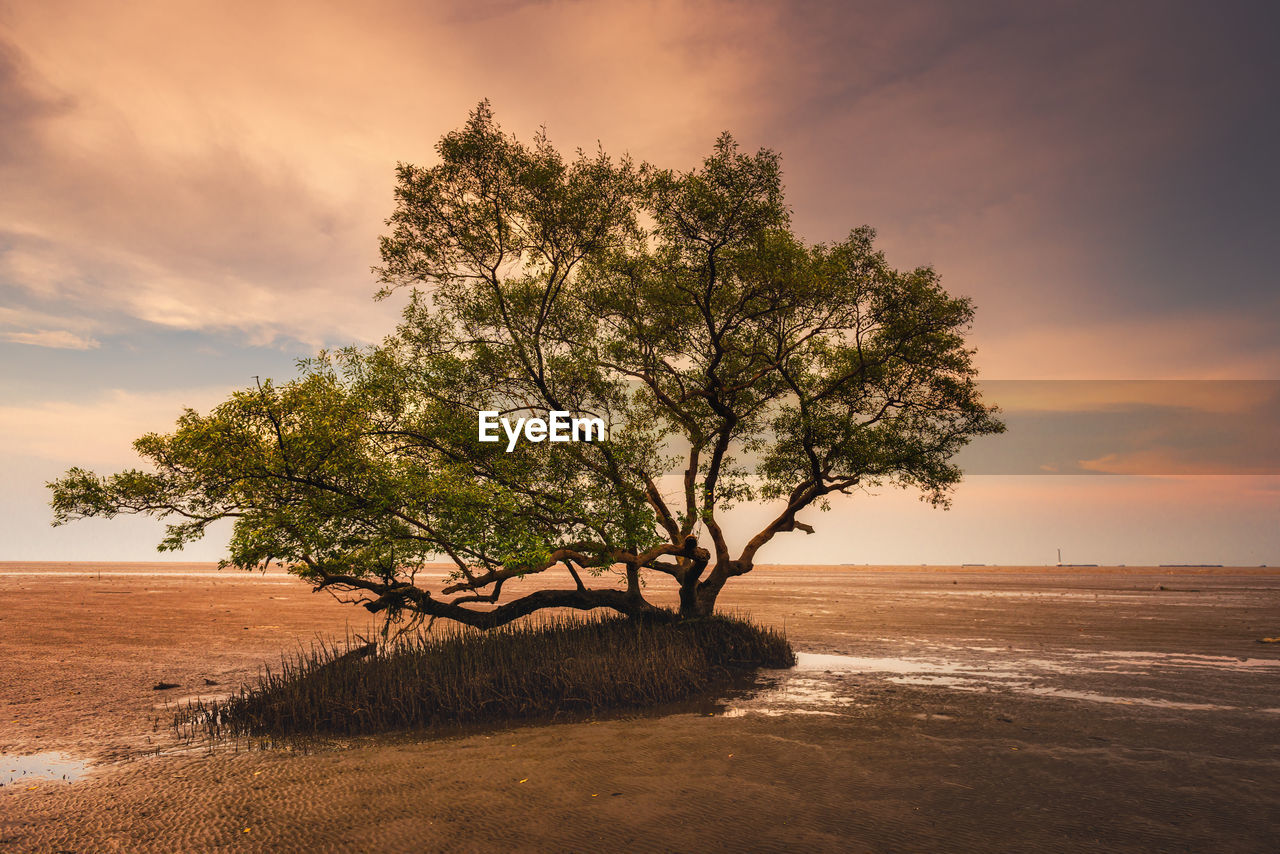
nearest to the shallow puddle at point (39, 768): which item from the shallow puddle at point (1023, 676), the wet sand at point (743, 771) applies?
the wet sand at point (743, 771)

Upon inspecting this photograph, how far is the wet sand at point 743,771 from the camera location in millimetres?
8734

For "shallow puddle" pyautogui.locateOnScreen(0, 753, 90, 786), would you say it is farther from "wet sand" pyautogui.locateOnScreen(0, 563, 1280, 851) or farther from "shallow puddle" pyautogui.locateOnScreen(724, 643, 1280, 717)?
"shallow puddle" pyautogui.locateOnScreen(724, 643, 1280, 717)

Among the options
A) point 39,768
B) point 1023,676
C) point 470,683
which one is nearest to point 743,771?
point 470,683

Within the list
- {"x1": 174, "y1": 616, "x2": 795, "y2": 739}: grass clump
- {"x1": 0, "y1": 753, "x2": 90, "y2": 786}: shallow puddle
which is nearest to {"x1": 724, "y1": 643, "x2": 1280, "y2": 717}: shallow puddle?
{"x1": 174, "y1": 616, "x2": 795, "y2": 739}: grass clump

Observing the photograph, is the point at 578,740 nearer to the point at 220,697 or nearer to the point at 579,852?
the point at 579,852

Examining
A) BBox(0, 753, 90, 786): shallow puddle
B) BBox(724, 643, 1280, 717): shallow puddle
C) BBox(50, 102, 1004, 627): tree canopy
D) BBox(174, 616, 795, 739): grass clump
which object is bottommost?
BBox(0, 753, 90, 786): shallow puddle

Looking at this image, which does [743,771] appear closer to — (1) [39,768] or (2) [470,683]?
(2) [470,683]

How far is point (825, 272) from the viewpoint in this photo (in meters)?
17.7

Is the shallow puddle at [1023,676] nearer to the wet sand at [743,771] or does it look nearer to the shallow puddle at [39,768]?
the wet sand at [743,771]

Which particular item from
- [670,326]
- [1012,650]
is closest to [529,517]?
[670,326]

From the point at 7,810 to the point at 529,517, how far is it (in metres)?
9.97

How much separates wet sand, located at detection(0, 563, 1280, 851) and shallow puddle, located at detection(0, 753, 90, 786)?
0.07 meters

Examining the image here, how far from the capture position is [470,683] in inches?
620

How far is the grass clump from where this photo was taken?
577 inches
